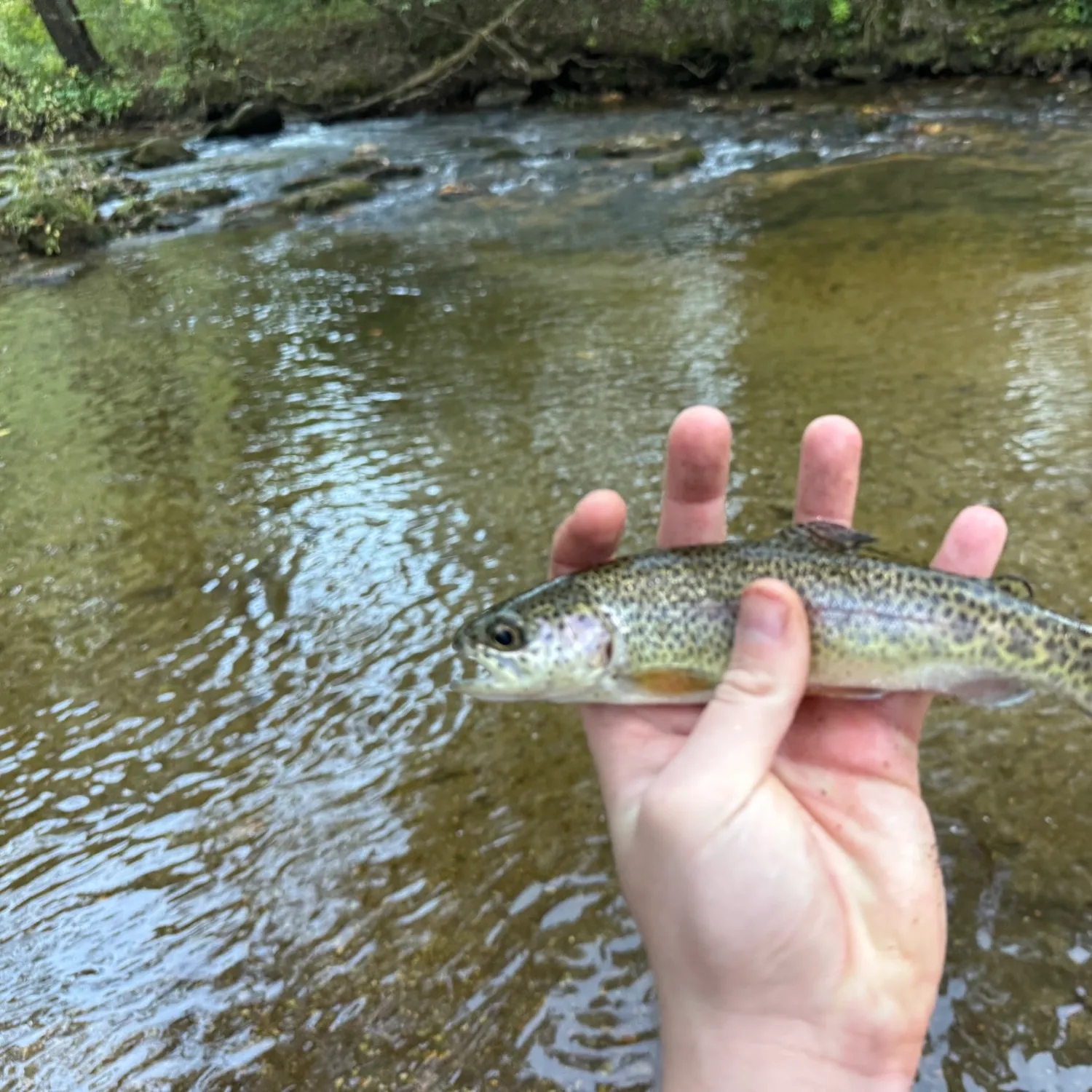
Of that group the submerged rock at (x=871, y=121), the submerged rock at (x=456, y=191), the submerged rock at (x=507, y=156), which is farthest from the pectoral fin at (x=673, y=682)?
the submerged rock at (x=507, y=156)

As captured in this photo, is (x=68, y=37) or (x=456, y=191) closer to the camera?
(x=456, y=191)

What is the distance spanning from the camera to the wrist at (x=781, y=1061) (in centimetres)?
200

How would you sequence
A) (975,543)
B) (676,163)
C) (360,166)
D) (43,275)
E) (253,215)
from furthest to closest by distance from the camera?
1. (360,166)
2. (253,215)
3. (676,163)
4. (43,275)
5. (975,543)

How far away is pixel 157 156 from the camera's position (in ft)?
65.1

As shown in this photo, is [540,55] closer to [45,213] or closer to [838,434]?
[45,213]

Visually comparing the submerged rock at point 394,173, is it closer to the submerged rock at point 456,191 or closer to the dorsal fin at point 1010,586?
the submerged rock at point 456,191

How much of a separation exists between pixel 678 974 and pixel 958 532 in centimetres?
162

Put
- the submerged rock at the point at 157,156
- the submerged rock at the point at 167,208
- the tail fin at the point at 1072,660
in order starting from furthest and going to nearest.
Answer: the submerged rock at the point at 157,156 → the submerged rock at the point at 167,208 → the tail fin at the point at 1072,660

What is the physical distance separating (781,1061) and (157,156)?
Result: 2209cm

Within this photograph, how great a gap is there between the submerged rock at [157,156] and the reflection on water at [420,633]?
38.1 feet

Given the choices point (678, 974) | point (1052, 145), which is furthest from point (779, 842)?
point (1052, 145)

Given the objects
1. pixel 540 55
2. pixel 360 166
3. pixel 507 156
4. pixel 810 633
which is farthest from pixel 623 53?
pixel 810 633

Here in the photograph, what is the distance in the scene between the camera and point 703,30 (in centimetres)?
2208

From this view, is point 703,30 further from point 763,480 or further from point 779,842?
point 779,842
